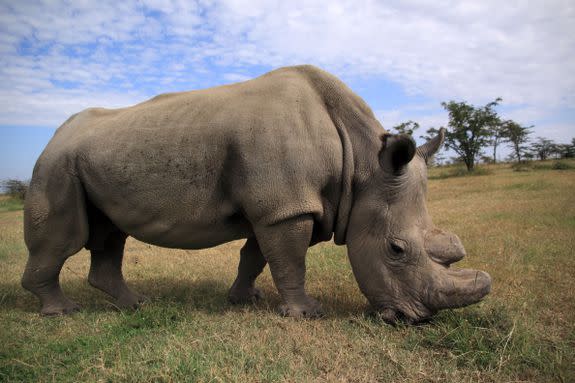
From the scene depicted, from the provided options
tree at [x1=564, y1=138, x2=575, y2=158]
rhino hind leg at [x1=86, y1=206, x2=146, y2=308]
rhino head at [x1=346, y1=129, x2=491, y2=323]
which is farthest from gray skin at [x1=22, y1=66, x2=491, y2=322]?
tree at [x1=564, y1=138, x2=575, y2=158]

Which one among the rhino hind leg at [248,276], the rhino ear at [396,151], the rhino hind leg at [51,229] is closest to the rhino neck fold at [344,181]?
the rhino ear at [396,151]

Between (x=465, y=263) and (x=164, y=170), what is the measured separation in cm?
417

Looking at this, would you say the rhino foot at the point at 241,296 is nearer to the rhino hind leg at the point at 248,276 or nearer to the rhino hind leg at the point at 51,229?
the rhino hind leg at the point at 248,276

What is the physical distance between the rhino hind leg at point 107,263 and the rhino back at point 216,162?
0.56m

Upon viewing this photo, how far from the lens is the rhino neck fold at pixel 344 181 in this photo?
399 centimetres

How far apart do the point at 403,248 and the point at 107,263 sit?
345 centimetres

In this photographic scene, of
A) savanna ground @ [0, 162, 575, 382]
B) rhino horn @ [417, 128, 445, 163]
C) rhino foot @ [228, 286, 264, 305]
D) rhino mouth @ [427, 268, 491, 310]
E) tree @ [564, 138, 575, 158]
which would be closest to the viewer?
savanna ground @ [0, 162, 575, 382]

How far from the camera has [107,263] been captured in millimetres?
5078

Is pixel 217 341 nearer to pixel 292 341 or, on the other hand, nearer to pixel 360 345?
pixel 292 341

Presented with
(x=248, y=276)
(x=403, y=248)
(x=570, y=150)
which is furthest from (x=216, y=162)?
(x=570, y=150)

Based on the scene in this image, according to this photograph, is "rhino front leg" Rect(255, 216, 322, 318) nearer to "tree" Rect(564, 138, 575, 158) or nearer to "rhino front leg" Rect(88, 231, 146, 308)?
"rhino front leg" Rect(88, 231, 146, 308)

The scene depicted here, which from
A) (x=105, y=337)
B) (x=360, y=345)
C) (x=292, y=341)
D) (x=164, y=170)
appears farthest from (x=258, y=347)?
(x=164, y=170)

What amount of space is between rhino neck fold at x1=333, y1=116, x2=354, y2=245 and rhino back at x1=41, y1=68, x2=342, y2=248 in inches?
2.6

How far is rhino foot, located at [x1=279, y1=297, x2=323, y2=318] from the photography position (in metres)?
3.95
